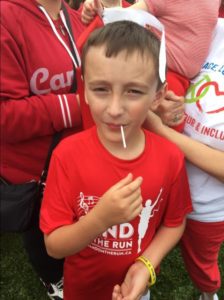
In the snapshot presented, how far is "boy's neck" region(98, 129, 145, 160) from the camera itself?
1.25 meters

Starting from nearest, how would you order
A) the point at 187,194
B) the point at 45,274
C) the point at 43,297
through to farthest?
1. the point at 187,194
2. the point at 45,274
3. the point at 43,297

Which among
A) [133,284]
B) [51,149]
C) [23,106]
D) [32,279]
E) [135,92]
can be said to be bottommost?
[32,279]

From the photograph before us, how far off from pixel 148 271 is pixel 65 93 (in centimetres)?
72

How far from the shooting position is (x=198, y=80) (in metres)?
1.46

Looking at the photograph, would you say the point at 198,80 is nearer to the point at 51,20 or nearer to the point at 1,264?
the point at 51,20

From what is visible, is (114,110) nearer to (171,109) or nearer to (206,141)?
(171,109)

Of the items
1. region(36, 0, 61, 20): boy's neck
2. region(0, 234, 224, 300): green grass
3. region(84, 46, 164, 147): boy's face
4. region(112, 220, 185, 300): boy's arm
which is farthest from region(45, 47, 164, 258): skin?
region(0, 234, 224, 300): green grass

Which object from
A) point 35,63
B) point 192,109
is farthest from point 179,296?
point 35,63

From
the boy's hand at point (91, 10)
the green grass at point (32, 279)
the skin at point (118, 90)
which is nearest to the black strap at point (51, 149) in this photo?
the skin at point (118, 90)

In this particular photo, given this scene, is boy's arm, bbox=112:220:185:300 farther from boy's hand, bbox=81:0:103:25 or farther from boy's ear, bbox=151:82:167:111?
boy's hand, bbox=81:0:103:25

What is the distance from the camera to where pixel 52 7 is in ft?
4.78

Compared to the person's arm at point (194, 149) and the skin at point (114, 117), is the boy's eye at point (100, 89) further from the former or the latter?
the person's arm at point (194, 149)

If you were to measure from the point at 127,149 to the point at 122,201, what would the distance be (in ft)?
0.86

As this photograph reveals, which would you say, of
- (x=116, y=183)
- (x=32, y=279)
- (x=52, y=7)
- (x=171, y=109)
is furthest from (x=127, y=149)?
(x=32, y=279)
